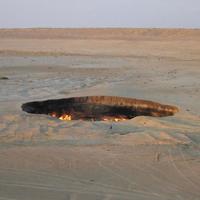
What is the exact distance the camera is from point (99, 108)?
8688 mm

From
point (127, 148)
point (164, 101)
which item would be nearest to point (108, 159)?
point (127, 148)

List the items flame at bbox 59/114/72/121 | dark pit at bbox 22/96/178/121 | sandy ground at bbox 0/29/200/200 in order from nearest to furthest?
sandy ground at bbox 0/29/200/200
flame at bbox 59/114/72/121
dark pit at bbox 22/96/178/121

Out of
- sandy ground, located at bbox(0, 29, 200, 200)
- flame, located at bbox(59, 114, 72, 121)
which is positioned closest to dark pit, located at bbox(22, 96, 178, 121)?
flame, located at bbox(59, 114, 72, 121)

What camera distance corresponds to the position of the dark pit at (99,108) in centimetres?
845

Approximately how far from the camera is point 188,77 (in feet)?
46.8

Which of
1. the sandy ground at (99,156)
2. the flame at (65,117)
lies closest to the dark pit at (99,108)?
the flame at (65,117)

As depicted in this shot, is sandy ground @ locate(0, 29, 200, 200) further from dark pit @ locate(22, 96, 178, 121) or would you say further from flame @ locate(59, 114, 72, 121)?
flame @ locate(59, 114, 72, 121)

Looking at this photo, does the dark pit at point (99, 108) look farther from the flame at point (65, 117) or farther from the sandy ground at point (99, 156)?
the sandy ground at point (99, 156)

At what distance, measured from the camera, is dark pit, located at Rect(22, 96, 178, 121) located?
8445mm

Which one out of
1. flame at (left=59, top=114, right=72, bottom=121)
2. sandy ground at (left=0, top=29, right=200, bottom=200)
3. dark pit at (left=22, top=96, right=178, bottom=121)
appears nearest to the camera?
sandy ground at (left=0, top=29, right=200, bottom=200)

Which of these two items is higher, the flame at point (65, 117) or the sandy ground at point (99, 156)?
the flame at point (65, 117)

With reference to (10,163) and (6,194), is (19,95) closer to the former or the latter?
(10,163)

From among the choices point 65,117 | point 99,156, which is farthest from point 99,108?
point 99,156

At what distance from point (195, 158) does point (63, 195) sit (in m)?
1.82
